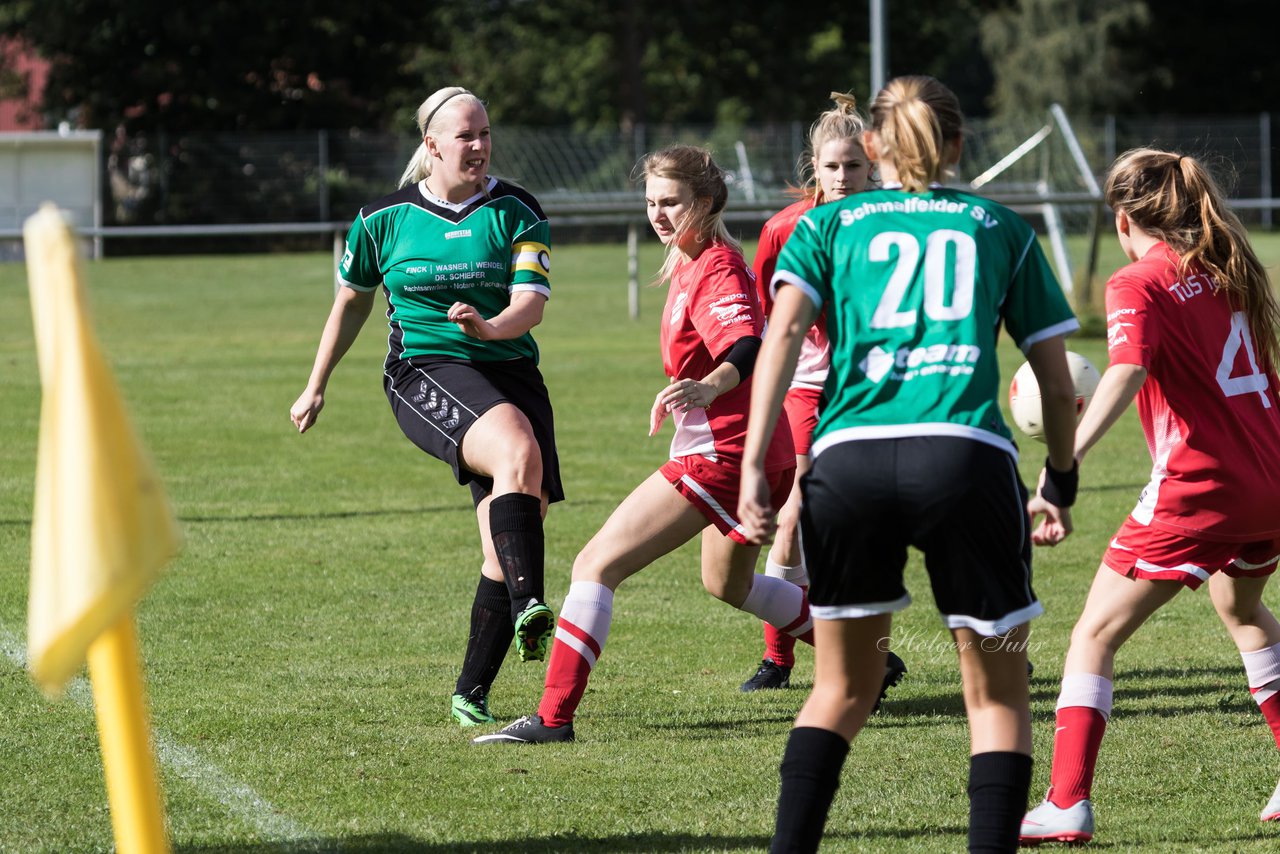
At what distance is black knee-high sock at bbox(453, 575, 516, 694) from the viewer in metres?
5.12

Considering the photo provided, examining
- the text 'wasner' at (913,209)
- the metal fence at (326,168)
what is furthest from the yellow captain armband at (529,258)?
the metal fence at (326,168)

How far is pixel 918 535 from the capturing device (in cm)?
313

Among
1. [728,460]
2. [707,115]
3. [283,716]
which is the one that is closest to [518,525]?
[728,460]

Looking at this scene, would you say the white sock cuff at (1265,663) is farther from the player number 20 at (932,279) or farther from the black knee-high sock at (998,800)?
the player number 20 at (932,279)

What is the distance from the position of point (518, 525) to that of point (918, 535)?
1.94m

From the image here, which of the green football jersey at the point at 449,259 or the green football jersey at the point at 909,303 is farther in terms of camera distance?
the green football jersey at the point at 449,259

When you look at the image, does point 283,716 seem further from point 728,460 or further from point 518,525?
point 728,460

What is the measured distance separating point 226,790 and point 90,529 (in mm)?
2740

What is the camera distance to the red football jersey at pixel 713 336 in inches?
183

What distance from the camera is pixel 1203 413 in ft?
13.0

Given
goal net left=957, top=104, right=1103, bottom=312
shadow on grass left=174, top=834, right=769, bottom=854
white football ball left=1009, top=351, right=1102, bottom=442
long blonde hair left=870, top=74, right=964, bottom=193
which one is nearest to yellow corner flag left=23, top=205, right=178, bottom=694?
long blonde hair left=870, top=74, right=964, bottom=193

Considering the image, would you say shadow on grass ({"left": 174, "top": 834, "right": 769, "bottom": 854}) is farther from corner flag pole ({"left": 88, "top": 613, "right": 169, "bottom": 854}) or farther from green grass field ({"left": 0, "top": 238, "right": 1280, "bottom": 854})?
corner flag pole ({"left": 88, "top": 613, "right": 169, "bottom": 854})

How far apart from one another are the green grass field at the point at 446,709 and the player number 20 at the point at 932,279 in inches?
57.3

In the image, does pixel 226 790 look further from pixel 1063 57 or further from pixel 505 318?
pixel 1063 57
